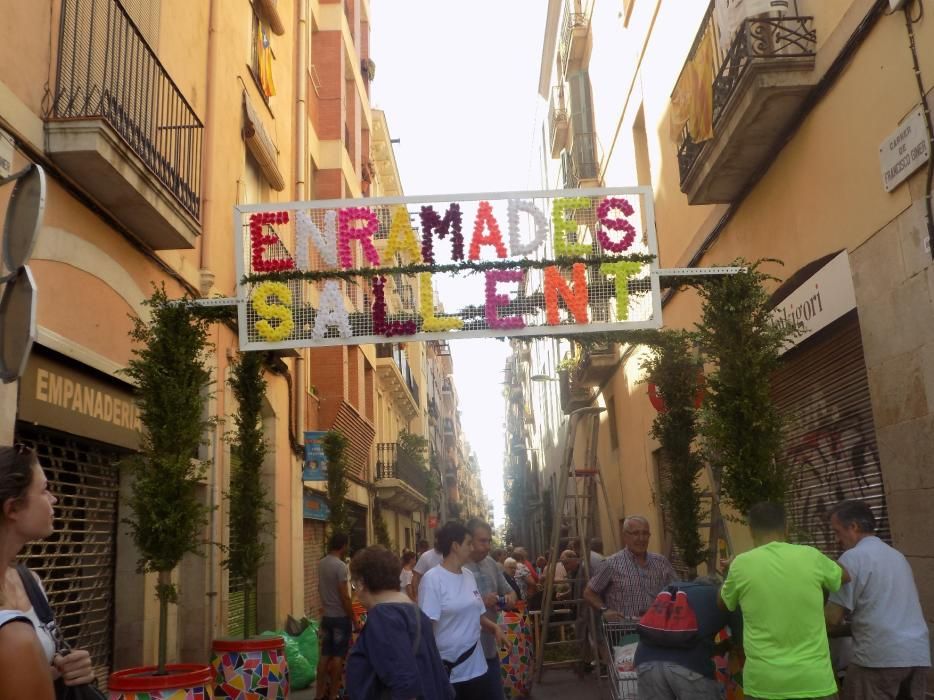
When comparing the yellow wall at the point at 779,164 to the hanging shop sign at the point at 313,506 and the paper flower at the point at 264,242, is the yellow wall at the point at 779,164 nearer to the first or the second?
the paper flower at the point at 264,242

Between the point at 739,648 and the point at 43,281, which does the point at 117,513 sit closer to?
the point at 43,281

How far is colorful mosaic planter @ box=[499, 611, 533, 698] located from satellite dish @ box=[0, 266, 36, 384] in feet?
21.5

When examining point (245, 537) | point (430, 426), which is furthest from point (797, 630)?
point (430, 426)

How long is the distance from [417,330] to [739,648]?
3.66m

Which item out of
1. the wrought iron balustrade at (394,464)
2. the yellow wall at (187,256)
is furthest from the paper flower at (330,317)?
the wrought iron balustrade at (394,464)

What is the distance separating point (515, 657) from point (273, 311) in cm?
470

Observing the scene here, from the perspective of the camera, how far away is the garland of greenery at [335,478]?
16031 mm

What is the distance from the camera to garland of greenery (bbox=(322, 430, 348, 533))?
52.6ft

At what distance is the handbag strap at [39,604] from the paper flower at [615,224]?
20.1 ft

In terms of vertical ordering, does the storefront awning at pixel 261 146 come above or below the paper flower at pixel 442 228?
above

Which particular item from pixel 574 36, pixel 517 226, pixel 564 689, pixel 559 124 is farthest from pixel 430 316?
pixel 559 124

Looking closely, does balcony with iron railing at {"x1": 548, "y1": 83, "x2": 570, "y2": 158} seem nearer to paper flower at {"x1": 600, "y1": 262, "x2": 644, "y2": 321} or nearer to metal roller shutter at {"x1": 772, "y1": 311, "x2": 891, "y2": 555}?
metal roller shutter at {"x1": 772, "y1": 311, "x2": 891, "y2": 555}

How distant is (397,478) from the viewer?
1136 inches

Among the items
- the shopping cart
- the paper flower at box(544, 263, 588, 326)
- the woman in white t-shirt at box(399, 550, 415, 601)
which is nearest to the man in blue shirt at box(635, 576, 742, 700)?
the shopping cart
